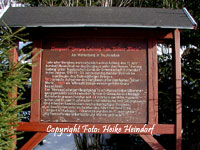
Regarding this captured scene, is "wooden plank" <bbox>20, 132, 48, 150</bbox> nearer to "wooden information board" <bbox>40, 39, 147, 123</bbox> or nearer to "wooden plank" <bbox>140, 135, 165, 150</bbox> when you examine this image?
"wooden information board" <bbox>40, 39, 147, 123</bbox>

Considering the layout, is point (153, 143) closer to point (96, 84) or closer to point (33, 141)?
point (96, 84)

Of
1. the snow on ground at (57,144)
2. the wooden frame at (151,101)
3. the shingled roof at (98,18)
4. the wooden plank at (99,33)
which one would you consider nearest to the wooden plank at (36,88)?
the wooden frame at (151,101)

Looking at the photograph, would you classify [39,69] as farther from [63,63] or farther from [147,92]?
[147,92]

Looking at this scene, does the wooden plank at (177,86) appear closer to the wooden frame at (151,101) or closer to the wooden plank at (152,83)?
the wooden frame at (151,101)

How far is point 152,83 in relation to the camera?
3.40 meters

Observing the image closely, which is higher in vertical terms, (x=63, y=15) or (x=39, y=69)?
(x=63, y=15)

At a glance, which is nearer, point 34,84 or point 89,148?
point 34,84

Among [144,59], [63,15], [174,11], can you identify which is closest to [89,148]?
[144,59]

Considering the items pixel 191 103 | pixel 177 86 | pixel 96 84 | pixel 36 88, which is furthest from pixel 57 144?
pixel 177 86

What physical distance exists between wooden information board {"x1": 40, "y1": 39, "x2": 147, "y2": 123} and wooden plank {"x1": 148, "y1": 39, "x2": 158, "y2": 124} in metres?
0.09

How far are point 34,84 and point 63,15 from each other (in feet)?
4.29

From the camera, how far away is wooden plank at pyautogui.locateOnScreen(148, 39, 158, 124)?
3.36 metres

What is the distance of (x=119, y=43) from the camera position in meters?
3.51

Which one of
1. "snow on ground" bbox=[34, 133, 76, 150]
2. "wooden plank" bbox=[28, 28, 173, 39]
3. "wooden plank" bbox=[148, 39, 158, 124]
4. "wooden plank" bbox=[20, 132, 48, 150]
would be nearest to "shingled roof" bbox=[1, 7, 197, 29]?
"wooden plank" bbox=[28, 28, 173, 39]
